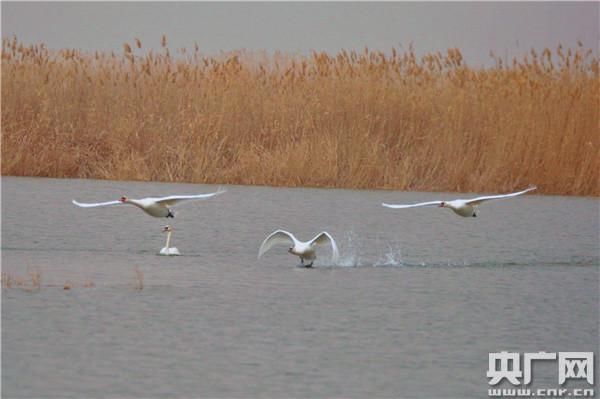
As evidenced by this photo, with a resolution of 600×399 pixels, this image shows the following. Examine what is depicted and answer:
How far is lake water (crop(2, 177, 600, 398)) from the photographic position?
25.0ft

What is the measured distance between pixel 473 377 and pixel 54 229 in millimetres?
7208

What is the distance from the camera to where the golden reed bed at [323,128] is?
1877 centimetres

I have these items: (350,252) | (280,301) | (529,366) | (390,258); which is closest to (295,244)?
(280,301)

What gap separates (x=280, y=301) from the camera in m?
10.1

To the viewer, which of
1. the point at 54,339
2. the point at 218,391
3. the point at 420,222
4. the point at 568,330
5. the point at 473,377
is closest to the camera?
the point at 218,391

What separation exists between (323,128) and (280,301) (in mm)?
9127

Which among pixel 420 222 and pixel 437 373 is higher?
pixel 420 222

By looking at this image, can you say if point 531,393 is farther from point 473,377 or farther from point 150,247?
point 150,247

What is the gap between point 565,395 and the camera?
750cm

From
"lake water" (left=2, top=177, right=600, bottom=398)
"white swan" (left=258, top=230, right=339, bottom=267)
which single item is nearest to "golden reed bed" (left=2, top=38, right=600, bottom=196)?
"lake water" (left=2, top=177, right=600, bottom=398)

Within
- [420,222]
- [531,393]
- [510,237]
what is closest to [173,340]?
[531,393]

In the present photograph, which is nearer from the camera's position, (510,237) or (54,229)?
(54,229)

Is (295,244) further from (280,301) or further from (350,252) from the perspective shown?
(350,252)

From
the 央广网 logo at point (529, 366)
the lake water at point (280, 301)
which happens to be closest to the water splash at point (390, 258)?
the lake water at point (280, 301)
